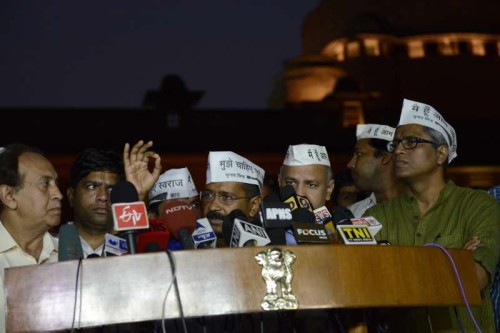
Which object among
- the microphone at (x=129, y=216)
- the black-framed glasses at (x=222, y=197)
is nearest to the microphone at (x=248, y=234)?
the microphone at (x=129, y=216)

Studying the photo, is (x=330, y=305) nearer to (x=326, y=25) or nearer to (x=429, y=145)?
(x=429, y=145)

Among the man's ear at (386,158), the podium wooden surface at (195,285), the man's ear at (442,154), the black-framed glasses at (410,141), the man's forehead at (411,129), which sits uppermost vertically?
the man's ear at (386,158)

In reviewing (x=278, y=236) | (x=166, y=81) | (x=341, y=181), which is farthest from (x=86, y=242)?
(x=166, y=81)

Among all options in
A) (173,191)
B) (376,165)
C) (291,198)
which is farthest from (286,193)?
(376,165)

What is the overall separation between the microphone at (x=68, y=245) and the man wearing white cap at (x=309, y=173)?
1.69m

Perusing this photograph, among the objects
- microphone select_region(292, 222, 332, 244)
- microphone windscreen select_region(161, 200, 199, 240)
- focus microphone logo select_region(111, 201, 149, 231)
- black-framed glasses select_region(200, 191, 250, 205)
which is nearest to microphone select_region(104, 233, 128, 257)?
microphone windscreen select_region(161, 200, 199, 240)

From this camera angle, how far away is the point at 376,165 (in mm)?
4504

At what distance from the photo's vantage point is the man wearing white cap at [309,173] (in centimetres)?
383

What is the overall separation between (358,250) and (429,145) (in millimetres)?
1267

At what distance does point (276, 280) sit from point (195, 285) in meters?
0.18

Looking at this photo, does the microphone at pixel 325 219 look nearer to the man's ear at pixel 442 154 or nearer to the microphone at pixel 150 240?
the man's ear at pixel 442 154

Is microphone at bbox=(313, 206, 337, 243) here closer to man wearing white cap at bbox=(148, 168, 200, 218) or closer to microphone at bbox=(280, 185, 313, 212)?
microphone at bbox=(280, 185, 313, 212)

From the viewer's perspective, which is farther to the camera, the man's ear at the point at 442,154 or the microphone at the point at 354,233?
the man's ear at the point at 442,154

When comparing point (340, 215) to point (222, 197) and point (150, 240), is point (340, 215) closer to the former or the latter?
point (150, 240)
